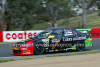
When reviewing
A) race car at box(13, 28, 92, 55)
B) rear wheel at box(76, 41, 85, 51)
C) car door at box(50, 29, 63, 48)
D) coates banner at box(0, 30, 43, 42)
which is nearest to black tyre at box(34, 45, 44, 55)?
race car at box(13, 28, 92, 55)

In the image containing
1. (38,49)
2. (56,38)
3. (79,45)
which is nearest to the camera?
(38,49)

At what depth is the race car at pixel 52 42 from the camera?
10.7 meters

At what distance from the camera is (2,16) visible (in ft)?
106

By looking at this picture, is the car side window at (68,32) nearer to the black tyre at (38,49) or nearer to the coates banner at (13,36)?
the black tyre at (38,49)

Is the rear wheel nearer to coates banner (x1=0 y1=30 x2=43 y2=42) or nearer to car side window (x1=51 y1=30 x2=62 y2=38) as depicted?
car side window (x1=51 y1=30 x2=62 y2=38)

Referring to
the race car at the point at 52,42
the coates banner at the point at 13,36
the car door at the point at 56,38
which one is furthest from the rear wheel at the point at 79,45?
the coates banner at the point at 13,36

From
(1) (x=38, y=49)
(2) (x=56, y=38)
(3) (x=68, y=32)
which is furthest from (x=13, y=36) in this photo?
(1) (x=38, y=49)

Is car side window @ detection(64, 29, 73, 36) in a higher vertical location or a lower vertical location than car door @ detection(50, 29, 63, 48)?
higher

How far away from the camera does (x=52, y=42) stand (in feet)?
37.2

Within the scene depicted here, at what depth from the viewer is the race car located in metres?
10.7

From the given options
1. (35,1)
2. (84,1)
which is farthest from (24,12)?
(84,1)

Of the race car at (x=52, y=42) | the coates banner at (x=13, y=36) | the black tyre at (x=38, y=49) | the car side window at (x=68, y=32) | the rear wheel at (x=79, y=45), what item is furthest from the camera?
the coates banner at (x=13, y=36)

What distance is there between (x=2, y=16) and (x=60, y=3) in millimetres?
10276

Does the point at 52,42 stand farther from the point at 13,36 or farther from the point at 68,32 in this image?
Result: the point at 13,36
